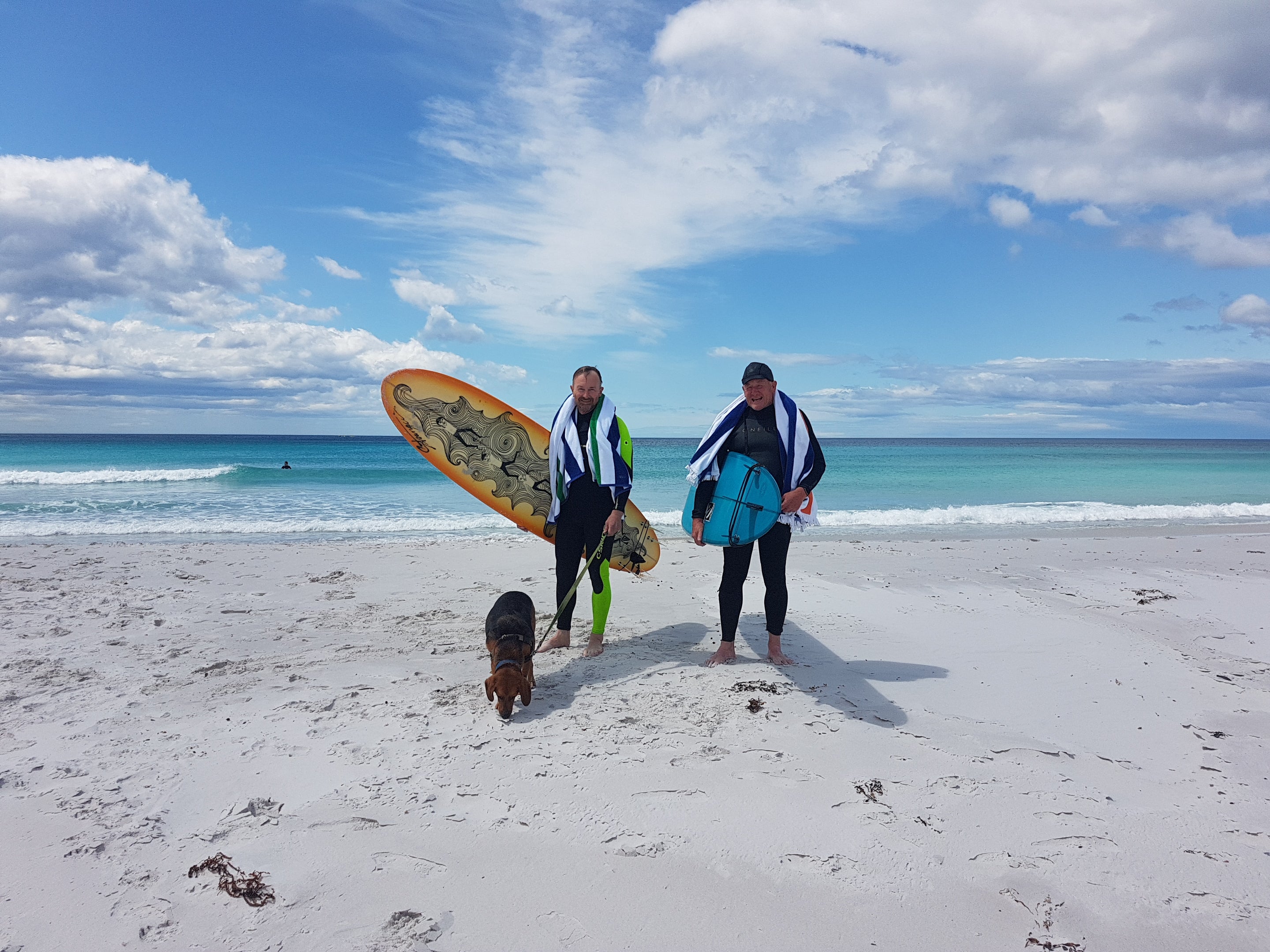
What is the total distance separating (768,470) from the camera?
3828mm

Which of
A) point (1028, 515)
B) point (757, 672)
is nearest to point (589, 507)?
point (757, 672)

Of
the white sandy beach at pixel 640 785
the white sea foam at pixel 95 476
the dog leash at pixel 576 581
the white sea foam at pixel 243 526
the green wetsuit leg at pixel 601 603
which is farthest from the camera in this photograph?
the white sea foam at pixel 95 476

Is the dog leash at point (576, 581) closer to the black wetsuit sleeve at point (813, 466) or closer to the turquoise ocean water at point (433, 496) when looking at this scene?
the black wetsuit sleeve at point (813, 466)

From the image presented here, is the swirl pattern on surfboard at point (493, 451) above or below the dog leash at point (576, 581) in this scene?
above

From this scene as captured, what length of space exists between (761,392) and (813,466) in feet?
1.71

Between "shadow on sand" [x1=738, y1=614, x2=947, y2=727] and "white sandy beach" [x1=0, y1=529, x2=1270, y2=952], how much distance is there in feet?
0.09

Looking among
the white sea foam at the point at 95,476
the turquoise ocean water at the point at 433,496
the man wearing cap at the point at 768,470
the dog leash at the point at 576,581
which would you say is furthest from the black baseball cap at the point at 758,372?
the white sea foam at the point at 95,476

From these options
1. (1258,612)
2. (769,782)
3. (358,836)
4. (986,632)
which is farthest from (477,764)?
(1258,612)

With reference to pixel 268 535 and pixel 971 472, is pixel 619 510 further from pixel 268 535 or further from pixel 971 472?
pixel 971 472

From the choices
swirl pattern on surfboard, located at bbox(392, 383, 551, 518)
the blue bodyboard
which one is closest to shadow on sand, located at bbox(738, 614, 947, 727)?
the blue bodyboard

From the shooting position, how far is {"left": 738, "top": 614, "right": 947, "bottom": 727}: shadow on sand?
3402 millimetres

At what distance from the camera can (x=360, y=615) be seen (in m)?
5.28

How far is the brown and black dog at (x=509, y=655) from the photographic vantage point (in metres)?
3.21

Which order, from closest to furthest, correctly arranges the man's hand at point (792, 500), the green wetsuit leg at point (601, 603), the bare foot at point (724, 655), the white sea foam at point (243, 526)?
the man's hand at point (792, 500) → the bare foot at point (724, 655) → the green wetsuit leg at point (601, 603) → the white sea foam at point (243, 526)
